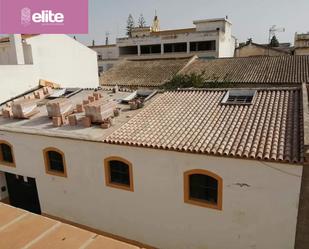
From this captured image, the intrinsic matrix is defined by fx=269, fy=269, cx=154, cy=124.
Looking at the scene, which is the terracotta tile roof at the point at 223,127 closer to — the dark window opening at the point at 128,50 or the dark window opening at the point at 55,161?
the dark window opening at the point at 55,161

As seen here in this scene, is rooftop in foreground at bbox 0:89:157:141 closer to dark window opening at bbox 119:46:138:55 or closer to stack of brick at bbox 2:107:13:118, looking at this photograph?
stack of brick at bbox 2:107:13:118

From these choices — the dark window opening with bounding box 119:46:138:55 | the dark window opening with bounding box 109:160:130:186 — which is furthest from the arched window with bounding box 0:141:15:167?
the dark window opening with bounding box 119:46:138:55

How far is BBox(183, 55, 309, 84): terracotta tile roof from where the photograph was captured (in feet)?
76.9

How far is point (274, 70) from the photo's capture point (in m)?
25.0

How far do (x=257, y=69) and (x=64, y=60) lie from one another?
17.8 m

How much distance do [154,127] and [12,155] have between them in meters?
8.21

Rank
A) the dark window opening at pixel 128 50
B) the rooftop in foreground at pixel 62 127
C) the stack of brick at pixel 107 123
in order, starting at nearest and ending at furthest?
1. the rooftop in foreground at pixel 62 127
2. the stack of brick at pixel 107 123
3. the dark window opening at pixel 128 50

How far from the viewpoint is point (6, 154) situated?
14.9 meters

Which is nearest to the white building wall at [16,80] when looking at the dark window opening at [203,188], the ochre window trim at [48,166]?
the ochre window trim at [48,166]

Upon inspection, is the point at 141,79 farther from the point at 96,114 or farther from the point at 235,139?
the point at 235,139

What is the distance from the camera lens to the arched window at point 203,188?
973cm

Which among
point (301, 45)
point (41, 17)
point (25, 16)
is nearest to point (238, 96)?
point (41, 17)

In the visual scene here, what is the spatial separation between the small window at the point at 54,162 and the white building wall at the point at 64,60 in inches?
391

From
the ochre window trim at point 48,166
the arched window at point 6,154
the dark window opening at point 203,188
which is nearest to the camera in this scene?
the dark window opening at point 203,188
